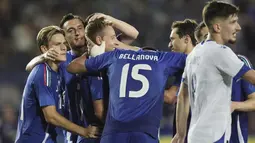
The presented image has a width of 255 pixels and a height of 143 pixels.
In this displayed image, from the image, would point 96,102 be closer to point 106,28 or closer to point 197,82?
point 106,28

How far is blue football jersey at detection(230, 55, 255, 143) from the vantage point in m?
6.77

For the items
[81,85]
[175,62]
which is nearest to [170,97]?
[175,62]

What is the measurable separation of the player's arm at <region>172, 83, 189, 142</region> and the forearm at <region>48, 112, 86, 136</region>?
3.28 ft

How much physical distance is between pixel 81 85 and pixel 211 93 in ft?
5.64

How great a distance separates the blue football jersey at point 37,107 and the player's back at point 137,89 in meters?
0.95

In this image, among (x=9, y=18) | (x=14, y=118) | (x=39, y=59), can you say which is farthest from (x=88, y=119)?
(x=9, y=18)

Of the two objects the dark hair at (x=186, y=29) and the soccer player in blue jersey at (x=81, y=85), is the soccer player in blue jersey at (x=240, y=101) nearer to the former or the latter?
the dark hair at (x=186, y=29)

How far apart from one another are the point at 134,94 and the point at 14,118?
6973mm

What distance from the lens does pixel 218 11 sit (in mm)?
6234

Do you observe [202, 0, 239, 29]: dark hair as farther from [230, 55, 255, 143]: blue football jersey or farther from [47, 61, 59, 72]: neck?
[47, 61, 59, 72]: neck

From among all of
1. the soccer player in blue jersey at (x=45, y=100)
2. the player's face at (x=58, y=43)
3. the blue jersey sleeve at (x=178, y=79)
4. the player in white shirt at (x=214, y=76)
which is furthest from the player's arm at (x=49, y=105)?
the player in white shirt at (x=214, y=76)

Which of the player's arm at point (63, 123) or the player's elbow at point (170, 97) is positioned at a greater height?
the player's elbow at point (170, 97)

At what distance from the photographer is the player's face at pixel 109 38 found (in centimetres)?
698

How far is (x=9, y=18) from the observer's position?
15.5m
